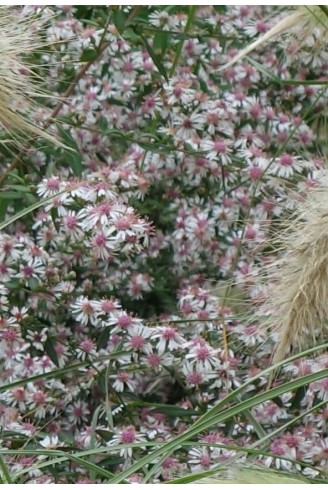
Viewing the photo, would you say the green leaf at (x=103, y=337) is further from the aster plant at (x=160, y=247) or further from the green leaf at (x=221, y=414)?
the green leaf at (x=221, y=414)

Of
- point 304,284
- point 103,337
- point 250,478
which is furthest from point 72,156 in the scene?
point 250,478

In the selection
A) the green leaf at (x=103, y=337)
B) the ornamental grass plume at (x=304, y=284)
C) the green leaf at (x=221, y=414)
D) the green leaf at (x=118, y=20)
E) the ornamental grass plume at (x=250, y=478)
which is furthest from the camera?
the green leaf at (x=118, y=20)

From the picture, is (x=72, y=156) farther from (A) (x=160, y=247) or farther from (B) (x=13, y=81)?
(B) (x=13, y=81)

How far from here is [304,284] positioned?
87 cm

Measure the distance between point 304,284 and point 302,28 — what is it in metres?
0.45

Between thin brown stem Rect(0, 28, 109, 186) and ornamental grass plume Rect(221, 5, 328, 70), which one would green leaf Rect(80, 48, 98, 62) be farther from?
ornamental grass plume Rect(221, 5, 328, 70)

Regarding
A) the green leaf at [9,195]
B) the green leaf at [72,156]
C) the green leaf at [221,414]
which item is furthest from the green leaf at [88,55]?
the green leaf at [221,414]

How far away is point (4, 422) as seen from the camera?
102 centimetres

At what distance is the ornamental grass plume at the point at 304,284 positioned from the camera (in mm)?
881

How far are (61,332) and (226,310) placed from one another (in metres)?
0.19

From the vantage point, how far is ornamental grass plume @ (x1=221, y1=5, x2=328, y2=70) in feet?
3.02

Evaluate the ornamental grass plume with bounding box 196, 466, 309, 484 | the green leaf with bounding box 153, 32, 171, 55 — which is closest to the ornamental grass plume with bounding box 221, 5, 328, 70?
the green leaf with bounding box 153, 32, 171, 55

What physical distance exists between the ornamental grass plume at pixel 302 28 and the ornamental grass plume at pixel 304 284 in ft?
0.46

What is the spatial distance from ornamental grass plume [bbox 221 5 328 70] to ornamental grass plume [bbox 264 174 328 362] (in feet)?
0.46
